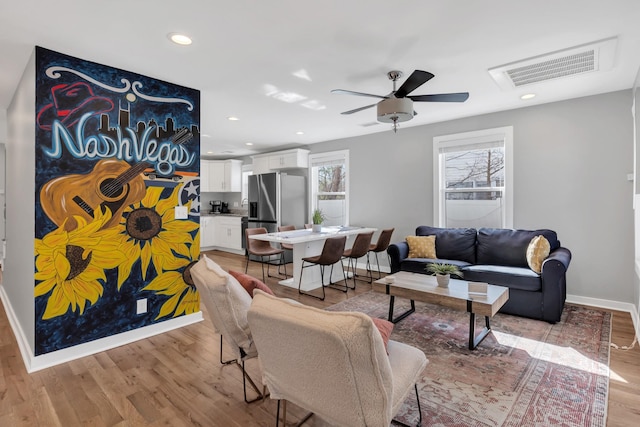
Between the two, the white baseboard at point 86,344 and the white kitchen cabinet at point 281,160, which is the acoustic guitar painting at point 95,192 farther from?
the white kitchen cabinet at point 281,160

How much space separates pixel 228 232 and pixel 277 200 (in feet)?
6.73

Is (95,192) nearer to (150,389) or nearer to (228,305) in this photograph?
(150,389)

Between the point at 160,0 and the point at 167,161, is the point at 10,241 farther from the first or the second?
the point at 160,0

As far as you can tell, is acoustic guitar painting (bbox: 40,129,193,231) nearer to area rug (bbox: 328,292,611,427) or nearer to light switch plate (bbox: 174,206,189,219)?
light switch plate (bbox: 174,206,189,219)

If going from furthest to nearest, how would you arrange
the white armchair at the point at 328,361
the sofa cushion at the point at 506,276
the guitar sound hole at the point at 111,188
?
the sofa cushion at the point at 506,276 < the guitar sound hole at the point at 111,188 < the white armchair at the point at 328,361

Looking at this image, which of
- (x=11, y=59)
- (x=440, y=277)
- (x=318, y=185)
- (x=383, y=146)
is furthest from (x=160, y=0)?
(x=318, y=185)

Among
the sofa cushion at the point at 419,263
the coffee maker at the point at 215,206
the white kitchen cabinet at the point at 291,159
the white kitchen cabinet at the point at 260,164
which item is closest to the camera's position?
the sofa cushion at the point at 419,263

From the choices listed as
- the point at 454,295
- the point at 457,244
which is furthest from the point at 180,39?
the point at 457,244

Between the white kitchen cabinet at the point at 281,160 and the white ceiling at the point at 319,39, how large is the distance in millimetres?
2967

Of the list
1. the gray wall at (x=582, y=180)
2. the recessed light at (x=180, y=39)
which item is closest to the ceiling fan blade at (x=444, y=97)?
the recessed light at (x=180, y=39)

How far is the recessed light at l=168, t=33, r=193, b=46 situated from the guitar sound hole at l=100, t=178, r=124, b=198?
1313 mm

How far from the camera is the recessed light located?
2402 millimetres

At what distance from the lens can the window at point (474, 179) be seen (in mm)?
4523

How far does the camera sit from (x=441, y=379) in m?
2.34
